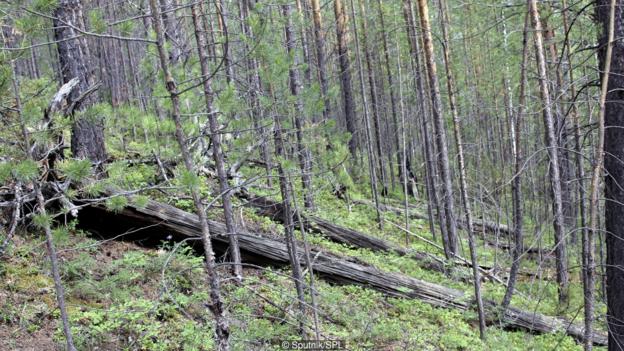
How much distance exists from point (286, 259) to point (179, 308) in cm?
364

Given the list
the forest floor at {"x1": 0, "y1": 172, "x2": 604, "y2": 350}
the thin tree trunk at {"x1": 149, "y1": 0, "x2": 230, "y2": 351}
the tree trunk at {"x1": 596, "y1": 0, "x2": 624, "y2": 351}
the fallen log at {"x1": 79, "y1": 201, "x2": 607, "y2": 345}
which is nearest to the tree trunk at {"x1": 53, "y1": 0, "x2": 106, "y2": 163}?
the fallen log at {"x1": 79, "y1": 201, "x2": 607, "y2": 345}

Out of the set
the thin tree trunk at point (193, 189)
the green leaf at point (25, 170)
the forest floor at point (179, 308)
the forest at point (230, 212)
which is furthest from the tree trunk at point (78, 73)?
the thin tree trunk at point (193, 189)

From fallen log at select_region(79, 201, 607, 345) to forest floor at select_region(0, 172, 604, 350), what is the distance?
0.18 m

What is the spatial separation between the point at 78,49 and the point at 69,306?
3.80m

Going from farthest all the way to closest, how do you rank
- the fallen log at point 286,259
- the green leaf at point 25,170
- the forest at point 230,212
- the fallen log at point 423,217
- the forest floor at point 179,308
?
the fallen log at point 423,217 < the fallen log at point 286,259 < the forest floor at point 179,308 < the forest at point 230,212 < the green leaf at point 25,170

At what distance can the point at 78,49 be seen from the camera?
6.75 meters

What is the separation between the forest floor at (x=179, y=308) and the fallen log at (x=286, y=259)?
0.18 m

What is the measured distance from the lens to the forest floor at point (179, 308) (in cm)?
443

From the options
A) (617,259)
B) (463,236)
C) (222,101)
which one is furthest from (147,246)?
(463,236)

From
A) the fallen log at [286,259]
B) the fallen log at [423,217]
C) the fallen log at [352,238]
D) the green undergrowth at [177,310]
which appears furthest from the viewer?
the fallen log at [423,217]

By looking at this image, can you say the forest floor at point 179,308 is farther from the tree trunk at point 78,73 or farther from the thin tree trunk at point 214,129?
the tree trunk at point 78,73

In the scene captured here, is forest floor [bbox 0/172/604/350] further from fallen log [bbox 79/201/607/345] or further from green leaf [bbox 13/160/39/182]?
green leaf [bbox 13/160/39/182]

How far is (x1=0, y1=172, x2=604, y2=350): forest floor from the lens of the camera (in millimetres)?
4430

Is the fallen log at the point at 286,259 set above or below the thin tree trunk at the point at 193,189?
below
